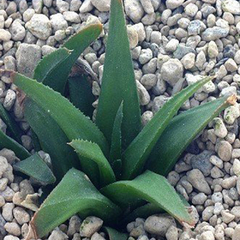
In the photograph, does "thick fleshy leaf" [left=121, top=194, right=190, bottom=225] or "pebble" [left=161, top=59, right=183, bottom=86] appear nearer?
"thick fleshy leaf" [left=121, top=194, right=190, bottom=225]

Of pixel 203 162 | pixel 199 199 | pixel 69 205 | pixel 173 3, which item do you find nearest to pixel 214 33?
pixel 173 3

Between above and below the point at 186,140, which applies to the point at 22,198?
below

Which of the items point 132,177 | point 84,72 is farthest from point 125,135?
point 84,72

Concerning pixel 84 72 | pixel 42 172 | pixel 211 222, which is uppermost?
pixel 84 72

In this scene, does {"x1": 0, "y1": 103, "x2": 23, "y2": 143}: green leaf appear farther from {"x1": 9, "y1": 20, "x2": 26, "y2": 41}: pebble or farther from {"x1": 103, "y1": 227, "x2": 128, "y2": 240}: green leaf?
{"x1": 103, "y1": 227, "x2": 128, "y2": 240}: green leaf

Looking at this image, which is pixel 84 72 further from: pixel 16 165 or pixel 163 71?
pixel 16 165

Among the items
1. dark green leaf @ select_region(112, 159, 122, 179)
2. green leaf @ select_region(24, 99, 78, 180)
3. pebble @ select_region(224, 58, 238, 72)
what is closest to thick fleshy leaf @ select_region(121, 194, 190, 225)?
dark green leaf @ select_region(112, 159, 122, 179)

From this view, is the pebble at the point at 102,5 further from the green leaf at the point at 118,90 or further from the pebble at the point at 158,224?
the pebble at the point at 158,224
